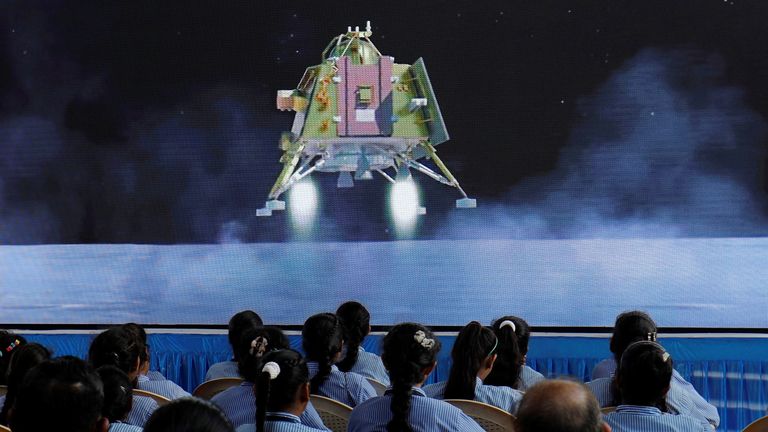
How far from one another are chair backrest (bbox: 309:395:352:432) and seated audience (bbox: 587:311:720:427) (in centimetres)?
83

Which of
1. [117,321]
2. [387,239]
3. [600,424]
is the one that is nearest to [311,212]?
[387,239]

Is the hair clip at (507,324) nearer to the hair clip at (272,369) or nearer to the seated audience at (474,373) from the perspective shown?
the seated audience at (474,373)

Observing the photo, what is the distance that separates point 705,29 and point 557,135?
0.97m

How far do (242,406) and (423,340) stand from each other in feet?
1.85

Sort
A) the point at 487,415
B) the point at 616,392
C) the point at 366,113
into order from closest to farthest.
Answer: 1. the point at 487,415
2. the point at 616,392
3. the point at 366,113

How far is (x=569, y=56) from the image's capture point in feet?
16.5

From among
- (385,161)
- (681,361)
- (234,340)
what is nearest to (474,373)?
(234,340)

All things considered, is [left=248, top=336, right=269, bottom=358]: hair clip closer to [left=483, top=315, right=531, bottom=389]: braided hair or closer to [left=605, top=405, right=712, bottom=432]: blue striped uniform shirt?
[left=483, top=315, right=531, bottom=389]: braided hair

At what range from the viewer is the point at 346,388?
10.2ft

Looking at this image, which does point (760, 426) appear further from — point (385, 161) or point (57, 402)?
point (385, 161)

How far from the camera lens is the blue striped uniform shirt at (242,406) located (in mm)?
2545

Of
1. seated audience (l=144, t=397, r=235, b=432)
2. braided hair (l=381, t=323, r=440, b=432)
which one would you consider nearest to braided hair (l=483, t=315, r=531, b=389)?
braided hair (l=381, t=323, r=440, b=432)

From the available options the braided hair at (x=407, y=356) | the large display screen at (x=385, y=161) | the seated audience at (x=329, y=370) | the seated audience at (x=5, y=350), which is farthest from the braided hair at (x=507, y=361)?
the seated audience at (x=5, y=350)

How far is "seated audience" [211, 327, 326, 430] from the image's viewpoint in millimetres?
2536
